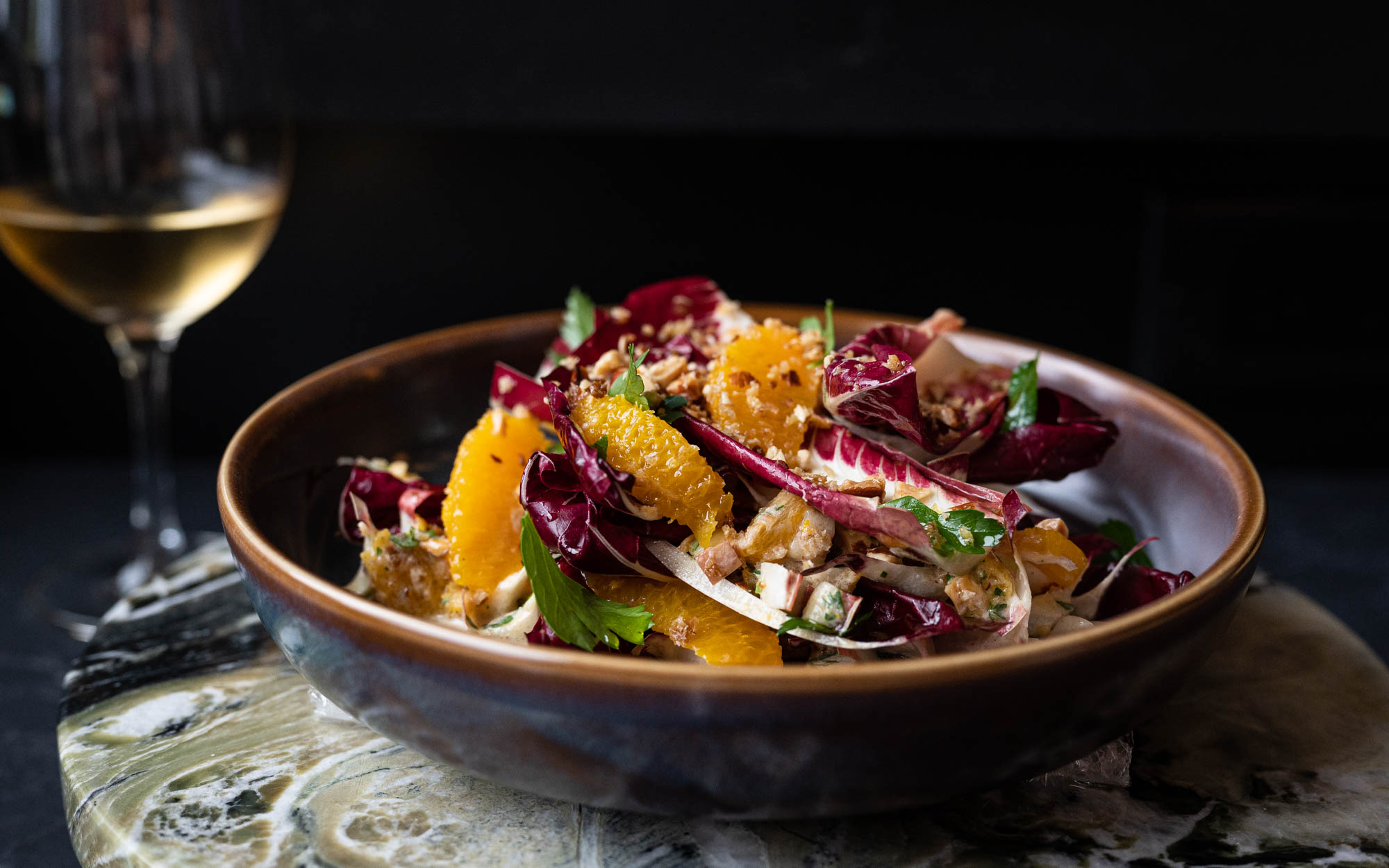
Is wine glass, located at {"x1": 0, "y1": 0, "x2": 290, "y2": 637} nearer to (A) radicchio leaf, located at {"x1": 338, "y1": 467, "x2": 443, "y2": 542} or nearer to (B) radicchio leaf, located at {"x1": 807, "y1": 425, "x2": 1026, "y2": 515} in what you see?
(A) radicchio leaf, located at {"x1": 338, "y1": 467, "x2": 443, "y2": 542}

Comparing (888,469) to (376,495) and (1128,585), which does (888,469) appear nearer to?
(1128,585)

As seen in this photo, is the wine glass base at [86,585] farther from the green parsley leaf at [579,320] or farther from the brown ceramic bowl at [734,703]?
the brown ceramic bowl at [734,703]

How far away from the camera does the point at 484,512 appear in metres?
1.01

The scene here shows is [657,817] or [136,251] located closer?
[657,817]

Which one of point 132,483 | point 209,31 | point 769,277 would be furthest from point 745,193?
point 132,483

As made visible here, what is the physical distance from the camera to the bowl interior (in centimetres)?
107

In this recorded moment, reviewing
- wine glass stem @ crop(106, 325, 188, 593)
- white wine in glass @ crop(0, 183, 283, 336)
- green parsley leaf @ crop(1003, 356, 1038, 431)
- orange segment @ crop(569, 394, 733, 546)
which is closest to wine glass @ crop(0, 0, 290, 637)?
white wine in glass @ crop(0, 183, 283, 336)

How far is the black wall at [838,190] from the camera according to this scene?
2141mm

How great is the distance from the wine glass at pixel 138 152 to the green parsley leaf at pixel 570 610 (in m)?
1.00

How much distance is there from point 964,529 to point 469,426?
61 cm

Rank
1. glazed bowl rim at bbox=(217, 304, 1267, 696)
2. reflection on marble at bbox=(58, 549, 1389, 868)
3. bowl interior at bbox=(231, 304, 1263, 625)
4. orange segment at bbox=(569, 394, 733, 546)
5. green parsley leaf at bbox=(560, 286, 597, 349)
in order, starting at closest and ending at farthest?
glazed bowl rim at bbox=(217, 304, 1267, 696)
reflection on marble at bbox=(58, 549, 1389, 868)
orange segment at bbox=(569, 394, 733, 546)
bowl interior at bbox=(231, 304, 1263, 625)
green parsley leaf at bbox=(560, 286, 597, 349)

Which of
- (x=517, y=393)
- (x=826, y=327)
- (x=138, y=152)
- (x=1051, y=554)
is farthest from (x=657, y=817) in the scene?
(x=138, y=152)

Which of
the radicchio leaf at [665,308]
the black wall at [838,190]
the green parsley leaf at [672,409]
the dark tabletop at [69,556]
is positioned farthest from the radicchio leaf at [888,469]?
the black wall at [838,190]

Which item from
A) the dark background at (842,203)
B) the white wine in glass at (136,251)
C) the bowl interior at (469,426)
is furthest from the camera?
the dark background at (842,203)
